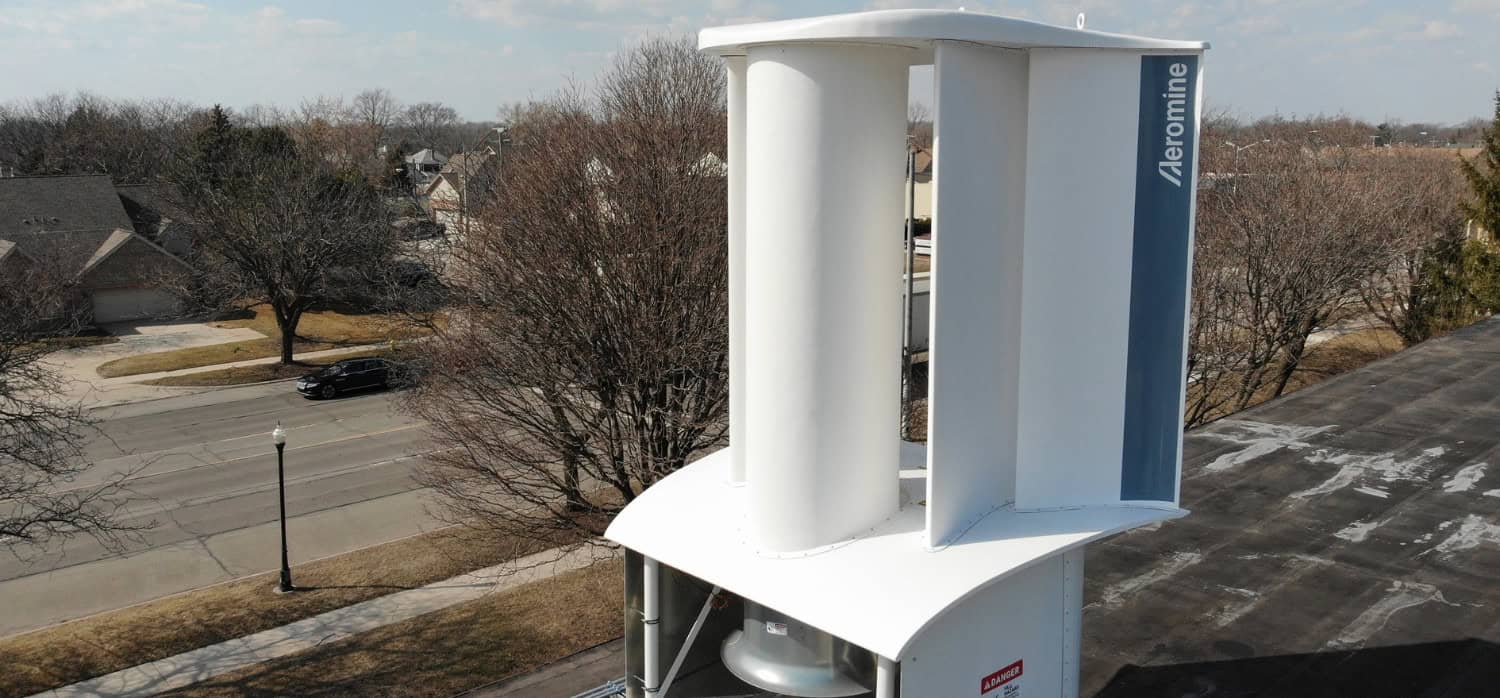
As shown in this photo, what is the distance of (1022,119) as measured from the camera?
5496 millimetres

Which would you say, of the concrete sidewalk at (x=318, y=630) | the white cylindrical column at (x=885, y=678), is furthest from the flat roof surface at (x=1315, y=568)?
the concrete sidewalk at (x=318, y=630)

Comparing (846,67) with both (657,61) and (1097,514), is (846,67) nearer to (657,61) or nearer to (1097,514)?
(1097,514)

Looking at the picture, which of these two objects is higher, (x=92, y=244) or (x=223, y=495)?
(x=92, y=244)

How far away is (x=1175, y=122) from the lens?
18.0 ft

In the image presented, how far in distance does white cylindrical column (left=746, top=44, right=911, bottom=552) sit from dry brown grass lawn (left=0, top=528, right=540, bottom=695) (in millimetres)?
14494

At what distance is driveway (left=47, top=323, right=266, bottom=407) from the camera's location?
3528 centimetres

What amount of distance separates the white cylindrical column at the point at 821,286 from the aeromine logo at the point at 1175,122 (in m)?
1.31

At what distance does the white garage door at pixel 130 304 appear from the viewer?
4759 centimetres

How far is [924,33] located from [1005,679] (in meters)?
3.28

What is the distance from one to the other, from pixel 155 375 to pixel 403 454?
15095 millimetres

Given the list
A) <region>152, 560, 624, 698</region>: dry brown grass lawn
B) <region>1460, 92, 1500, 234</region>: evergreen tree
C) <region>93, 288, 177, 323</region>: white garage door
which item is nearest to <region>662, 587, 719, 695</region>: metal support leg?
<region>152, 560, 624, 698</region>: dry brown grass lawn

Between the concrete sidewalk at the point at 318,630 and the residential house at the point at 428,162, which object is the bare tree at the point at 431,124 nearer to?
the residential house at the point at 428,162

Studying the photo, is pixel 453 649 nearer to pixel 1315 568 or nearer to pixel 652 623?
pixel 652 623

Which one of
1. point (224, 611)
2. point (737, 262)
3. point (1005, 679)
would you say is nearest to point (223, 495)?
A: point (224, 611)
